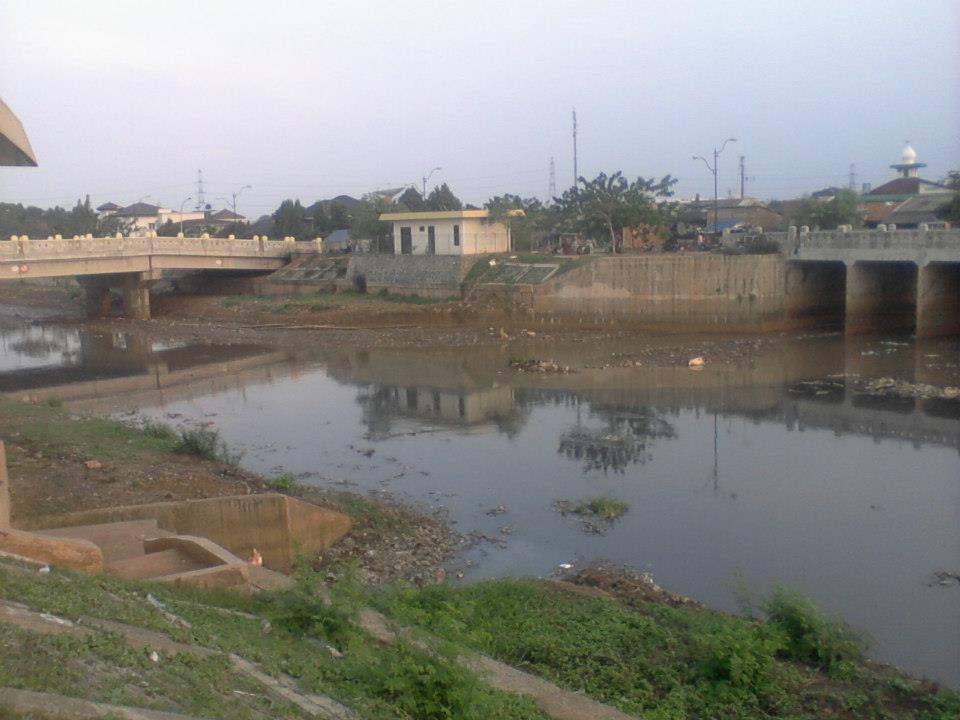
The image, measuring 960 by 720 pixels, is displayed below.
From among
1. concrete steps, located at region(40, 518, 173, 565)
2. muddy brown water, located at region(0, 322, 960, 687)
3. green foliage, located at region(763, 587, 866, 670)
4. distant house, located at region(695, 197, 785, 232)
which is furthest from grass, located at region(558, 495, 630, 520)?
distant house, located at region(695, 197, 785, 232)

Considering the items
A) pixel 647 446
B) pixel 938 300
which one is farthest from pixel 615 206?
pixel 647 446

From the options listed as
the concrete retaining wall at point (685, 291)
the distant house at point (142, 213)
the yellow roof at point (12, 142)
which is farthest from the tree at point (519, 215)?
the distant house at point (142, 213)

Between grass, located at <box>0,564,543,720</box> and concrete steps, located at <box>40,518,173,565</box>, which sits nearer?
grass, located at <box>0,564,543,720</box>

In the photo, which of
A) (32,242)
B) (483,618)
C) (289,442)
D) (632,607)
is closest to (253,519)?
(483,618)

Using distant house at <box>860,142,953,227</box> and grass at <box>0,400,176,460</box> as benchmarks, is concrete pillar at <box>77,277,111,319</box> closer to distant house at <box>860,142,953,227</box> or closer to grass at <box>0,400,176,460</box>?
grass at <box>0,400,176,460</box>

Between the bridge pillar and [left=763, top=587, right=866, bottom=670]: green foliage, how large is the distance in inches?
1203

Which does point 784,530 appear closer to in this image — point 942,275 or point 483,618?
point 483,618

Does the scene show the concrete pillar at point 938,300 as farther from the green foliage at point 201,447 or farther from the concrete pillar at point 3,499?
the concrete pillar at point 3,499

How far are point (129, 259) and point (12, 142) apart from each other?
121ft

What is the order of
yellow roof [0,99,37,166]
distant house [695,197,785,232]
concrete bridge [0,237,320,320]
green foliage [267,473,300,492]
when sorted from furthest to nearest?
1. distant house [695,197,785,232]
2. concrete bridge [0,237,320,320]
3. green foliage [267,473,300,492]
4. yellow roof [0,99,37,166]

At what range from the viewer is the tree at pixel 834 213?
49.6m

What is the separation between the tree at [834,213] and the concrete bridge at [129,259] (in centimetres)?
2747

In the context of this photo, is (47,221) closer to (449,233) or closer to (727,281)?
(449,233)

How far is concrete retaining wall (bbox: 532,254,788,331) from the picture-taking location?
39156mm
